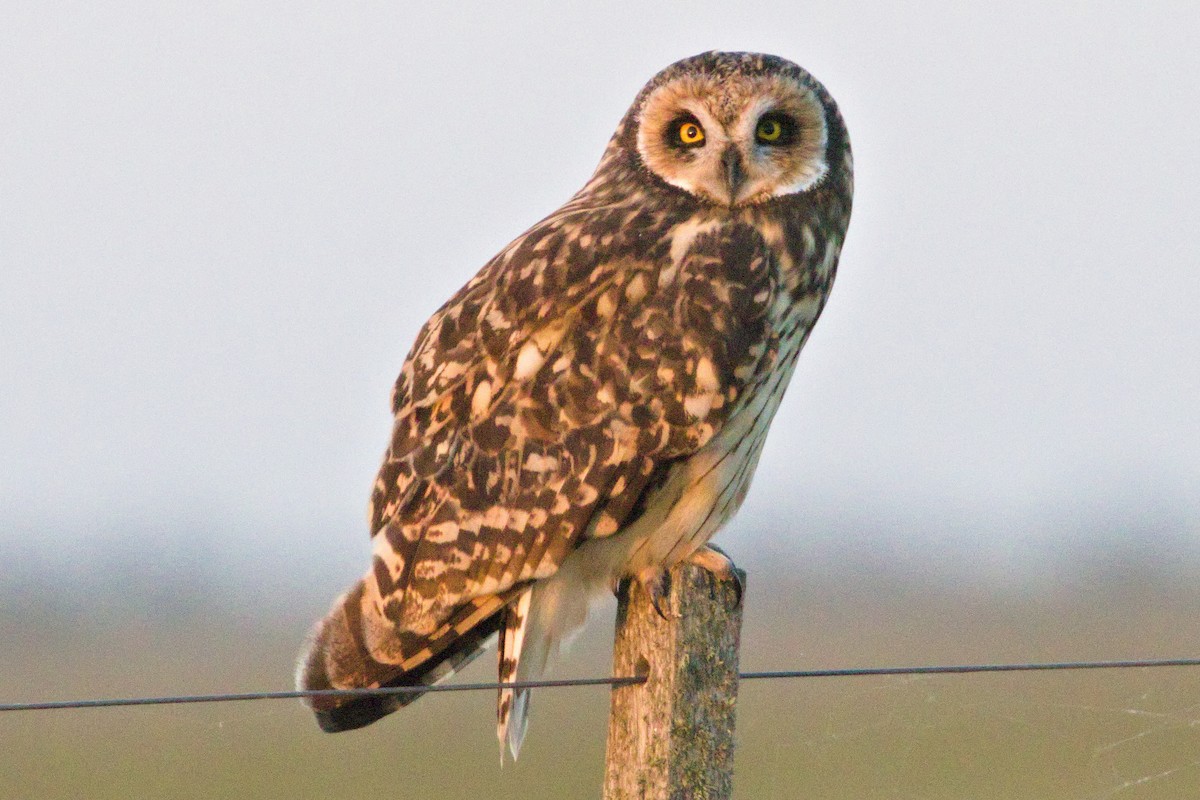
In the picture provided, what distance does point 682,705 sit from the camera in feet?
9.63

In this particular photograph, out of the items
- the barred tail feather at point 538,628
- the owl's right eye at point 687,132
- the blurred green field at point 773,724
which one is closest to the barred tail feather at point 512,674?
the barred tail feather at point 538,628

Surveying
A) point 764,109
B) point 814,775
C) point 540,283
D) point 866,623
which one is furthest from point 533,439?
point 866,623

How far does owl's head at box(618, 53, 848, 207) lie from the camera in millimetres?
3834

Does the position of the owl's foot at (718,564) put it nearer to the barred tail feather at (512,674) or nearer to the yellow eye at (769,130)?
the barred tail feather at (512,674)

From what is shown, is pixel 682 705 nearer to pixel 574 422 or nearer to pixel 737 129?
pixel 574 422

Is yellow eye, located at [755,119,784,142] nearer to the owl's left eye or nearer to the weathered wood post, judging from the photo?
the owl's left eye

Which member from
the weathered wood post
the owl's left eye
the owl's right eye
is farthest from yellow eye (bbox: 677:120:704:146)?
the weathered wood post

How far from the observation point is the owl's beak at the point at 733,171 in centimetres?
380

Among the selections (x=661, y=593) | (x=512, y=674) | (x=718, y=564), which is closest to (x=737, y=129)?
(x=718, y=564)

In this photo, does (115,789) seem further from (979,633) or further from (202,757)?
(979,633)

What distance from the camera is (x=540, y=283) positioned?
3.64 metres

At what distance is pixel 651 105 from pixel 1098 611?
14.6 meters

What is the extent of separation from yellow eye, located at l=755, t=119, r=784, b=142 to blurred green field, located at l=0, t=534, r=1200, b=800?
1178mm

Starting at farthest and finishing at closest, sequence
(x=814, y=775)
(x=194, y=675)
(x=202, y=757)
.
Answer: (x=194, y=675) < (x=202, y=757) < (x=814, y=775)
